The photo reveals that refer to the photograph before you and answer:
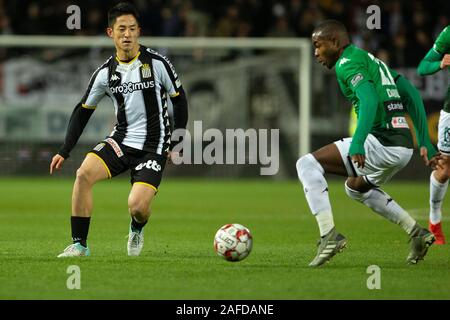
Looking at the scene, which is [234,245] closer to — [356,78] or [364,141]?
[364,141]

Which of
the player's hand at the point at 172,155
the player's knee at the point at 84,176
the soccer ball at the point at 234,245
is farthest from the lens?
the player's hand at the point at 172,155

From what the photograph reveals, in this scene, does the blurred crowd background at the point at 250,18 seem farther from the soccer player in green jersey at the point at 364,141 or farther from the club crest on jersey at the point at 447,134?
the soccer player in green jersey at the point at 364,141

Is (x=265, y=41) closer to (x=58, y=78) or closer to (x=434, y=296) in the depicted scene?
(x=58, y=78)

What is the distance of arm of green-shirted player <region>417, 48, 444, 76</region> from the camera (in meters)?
8.95

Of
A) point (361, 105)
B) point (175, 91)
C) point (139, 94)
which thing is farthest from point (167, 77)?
point (361, 105)

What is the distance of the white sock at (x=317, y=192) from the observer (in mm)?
7367

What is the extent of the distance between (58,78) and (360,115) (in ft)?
43.2

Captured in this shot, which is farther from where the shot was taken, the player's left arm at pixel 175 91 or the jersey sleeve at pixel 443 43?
the jersey sleeve at pixel 443 43

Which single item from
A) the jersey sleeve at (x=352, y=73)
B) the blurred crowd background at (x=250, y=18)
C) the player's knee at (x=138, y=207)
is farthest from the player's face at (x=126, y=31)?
the blurred crowd background at (x=250, y=18)

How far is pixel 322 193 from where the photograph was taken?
7.43 meters

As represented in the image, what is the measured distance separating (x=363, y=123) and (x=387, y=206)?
3.34ft

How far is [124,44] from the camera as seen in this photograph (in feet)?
26.7

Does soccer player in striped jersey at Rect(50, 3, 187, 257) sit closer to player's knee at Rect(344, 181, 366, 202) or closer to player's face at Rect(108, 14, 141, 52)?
player's face at Rect(108, 14, 141, 52)

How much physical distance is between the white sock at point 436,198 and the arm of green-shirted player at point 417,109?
184cm
